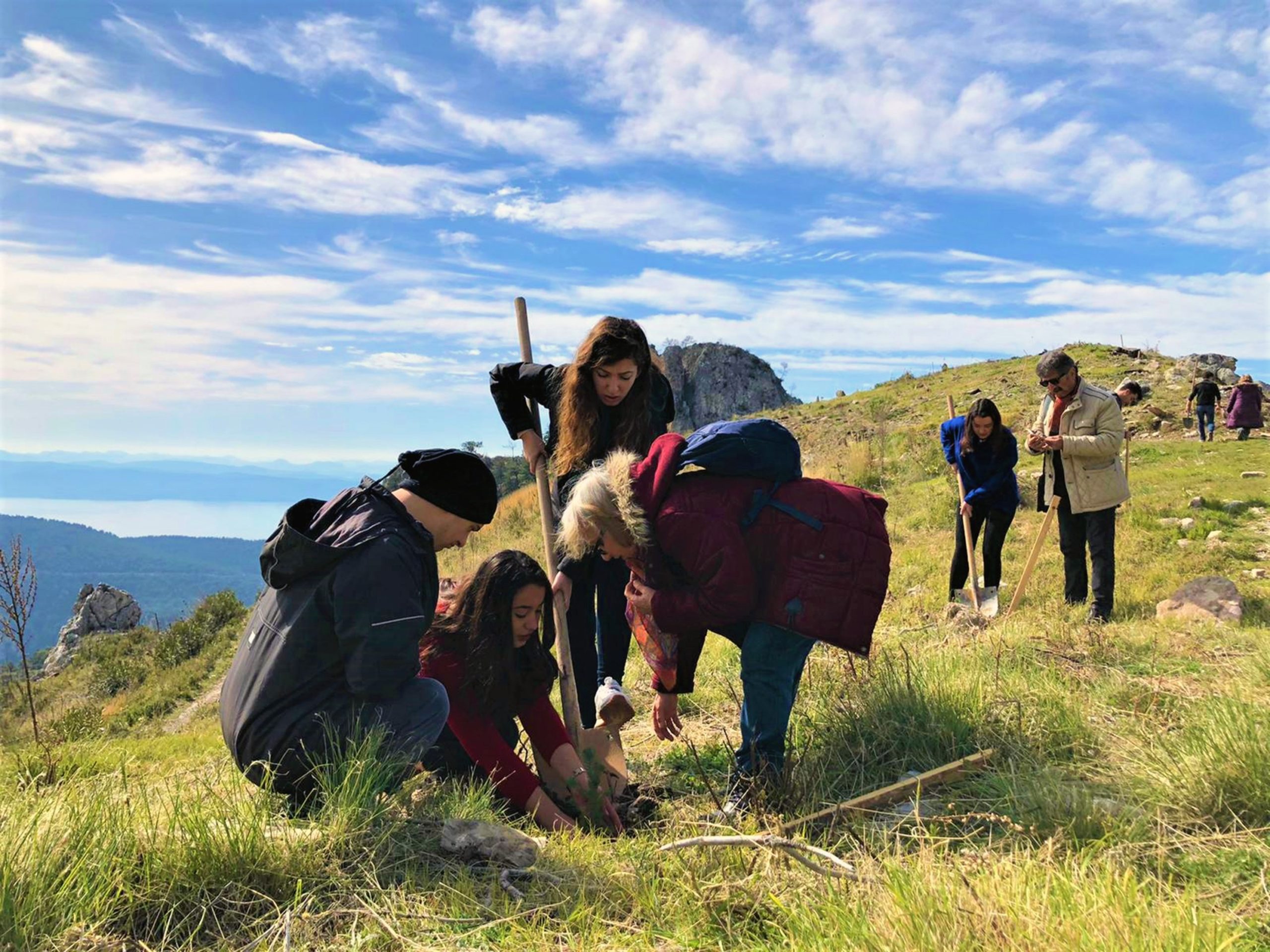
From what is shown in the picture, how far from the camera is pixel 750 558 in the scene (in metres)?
3.04

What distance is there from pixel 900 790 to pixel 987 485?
447cm

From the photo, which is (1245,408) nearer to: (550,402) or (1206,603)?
(1206,603)

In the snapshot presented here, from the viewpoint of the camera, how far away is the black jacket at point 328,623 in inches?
105

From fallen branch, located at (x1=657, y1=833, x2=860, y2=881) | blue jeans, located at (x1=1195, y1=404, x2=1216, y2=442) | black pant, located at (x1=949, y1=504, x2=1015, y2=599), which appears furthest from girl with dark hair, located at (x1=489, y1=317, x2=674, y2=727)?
blue jeans, located at (x1=1195, y1=404, x2=1216, y2=442)

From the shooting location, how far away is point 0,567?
4.86 meters

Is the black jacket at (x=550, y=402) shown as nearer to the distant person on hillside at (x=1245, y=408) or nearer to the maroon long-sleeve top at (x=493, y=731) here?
the maroon long-sleeve top at (x=493, y=731)

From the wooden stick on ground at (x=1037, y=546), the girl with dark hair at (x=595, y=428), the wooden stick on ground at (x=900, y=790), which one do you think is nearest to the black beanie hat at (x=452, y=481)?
the girl with dark hair at (x=595, y=428)

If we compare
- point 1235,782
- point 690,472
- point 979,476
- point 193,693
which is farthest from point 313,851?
point 193,693

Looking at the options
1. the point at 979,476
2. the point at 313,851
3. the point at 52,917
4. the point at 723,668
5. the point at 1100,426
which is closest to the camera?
the point at 52,917

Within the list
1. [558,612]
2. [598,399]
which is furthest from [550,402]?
[558,612]

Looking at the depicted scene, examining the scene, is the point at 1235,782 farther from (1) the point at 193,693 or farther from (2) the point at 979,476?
(1) the point at 193,693

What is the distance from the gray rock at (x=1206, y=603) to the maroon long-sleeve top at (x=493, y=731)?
15.3ft

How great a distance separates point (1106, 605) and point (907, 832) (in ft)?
12.8

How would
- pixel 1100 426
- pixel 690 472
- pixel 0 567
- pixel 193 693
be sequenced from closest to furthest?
1. pixel 690 472
2. pixel 0 567
3. pixel 1100 426
4. pixel 193 693
